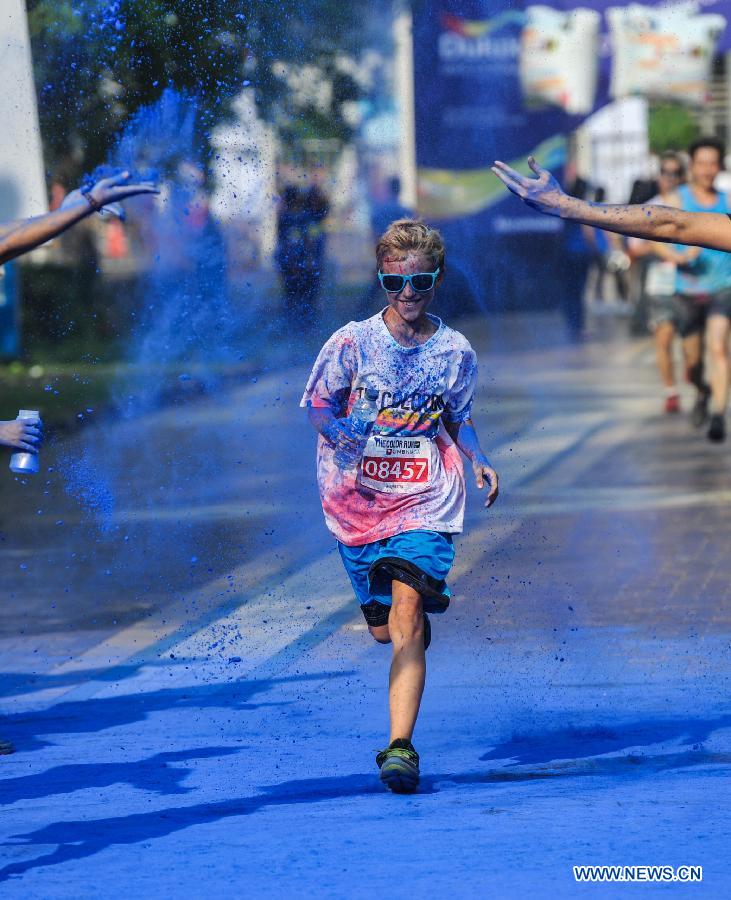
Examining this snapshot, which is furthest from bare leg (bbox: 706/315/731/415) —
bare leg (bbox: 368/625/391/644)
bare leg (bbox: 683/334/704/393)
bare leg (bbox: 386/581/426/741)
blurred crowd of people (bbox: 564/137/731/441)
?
bare leg (bbox: 386/581/426/741)

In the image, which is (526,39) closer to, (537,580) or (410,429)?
(537,580)

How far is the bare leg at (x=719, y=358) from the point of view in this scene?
11547 mm

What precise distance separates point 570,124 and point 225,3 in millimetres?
6984

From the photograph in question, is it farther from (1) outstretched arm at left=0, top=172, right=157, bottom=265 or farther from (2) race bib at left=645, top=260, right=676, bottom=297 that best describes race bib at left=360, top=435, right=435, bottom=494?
(2) race bib at left=645, top=260, right=676, bottom=297

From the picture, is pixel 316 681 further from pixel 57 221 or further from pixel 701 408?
pixel 701 408

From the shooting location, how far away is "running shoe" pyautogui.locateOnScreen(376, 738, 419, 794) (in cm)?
467

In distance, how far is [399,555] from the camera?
4.95 metres

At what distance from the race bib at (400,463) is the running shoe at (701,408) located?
24.6 ft

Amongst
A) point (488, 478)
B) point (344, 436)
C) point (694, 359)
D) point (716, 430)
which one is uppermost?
point (344, 436)

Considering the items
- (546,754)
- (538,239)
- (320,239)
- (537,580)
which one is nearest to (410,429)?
(546,754)

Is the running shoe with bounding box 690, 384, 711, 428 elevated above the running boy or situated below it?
below

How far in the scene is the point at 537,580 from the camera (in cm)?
749

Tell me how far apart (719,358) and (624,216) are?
7094mm

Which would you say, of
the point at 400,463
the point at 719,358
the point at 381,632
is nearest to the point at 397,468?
the point at 400,463
